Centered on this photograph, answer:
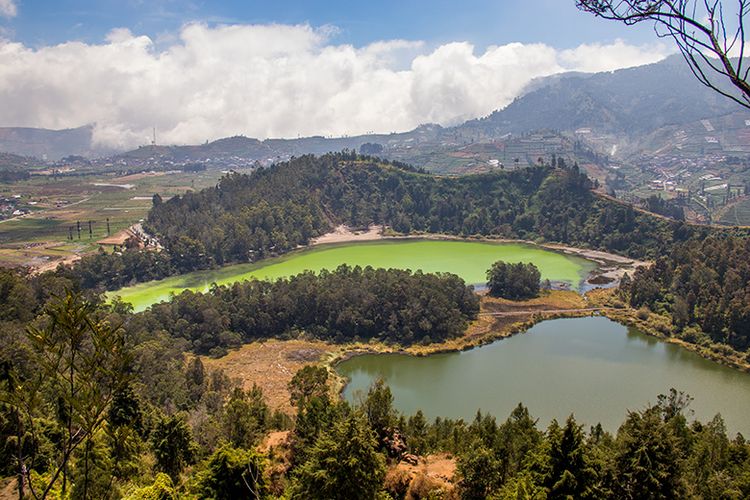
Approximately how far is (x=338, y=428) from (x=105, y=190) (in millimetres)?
136674

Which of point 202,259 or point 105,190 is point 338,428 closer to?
point 202,259

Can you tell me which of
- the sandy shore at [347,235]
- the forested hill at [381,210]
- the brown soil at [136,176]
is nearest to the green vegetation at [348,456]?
the forested hill at [381,210]

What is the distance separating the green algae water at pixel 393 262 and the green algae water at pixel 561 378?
19.6 m

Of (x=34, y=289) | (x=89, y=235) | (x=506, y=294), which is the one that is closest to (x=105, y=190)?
(x=89, y=235)

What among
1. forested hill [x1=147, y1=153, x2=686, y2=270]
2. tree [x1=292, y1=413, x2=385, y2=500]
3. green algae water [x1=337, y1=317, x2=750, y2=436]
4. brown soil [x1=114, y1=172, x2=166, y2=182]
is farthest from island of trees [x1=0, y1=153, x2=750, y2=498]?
brown soil [x1=114, y1=172, x2=166, y2=182]

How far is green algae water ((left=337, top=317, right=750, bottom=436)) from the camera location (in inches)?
1199

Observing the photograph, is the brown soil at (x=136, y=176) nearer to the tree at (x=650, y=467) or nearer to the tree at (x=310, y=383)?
the tree at (x=310, y=383)

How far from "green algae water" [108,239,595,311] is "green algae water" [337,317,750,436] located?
19619 millimetres

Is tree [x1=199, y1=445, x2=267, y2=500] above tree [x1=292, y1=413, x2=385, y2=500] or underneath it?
underneath

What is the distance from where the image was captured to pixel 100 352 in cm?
434

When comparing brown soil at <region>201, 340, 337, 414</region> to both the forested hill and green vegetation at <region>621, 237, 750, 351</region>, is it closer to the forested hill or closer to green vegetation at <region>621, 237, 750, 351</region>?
green vegetation at <region>621, 237, 750, 351</region>

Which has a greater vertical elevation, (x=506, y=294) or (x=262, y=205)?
(x=262, y=205)

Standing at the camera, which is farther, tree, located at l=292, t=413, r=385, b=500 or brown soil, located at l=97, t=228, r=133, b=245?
brown soil, located at l=97, t=228, r=133, b=245

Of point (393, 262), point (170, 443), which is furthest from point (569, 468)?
point (393, 262)
